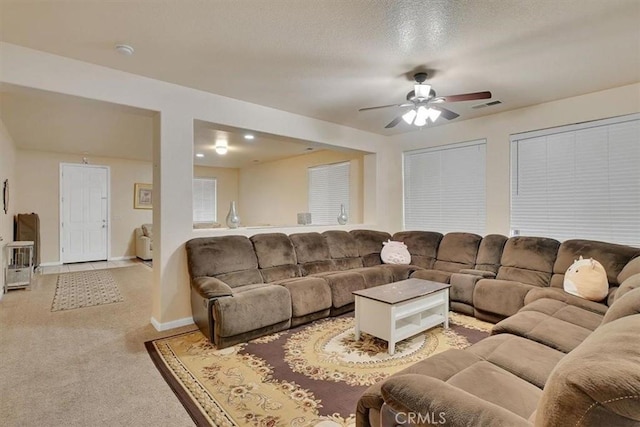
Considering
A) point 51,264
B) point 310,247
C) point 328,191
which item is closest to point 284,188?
point 328,191

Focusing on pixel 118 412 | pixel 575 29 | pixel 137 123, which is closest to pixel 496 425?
pixel 118 412

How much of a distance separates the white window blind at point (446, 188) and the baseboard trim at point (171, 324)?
12.3 feet

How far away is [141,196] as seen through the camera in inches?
318

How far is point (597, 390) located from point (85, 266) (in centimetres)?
840

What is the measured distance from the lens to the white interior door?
23.4 feet

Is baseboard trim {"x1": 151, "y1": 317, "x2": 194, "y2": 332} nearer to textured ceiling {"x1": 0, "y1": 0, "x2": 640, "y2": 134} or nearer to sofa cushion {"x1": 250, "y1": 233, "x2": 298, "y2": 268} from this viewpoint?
sofa cushion {"x1": 250, "y1": 233, "x2": 298, "y2": 268}

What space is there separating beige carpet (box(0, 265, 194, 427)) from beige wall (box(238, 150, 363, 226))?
12.8 feet

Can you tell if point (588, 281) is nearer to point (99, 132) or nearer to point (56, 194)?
point (99, 132)

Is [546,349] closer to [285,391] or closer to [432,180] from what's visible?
[285,391]

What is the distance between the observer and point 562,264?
11.3 ft

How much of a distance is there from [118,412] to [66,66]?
2.80m

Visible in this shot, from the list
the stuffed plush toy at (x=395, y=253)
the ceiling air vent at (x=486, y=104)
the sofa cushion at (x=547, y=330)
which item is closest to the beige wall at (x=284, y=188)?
the stuffed plush toy at (x=395, y=253)

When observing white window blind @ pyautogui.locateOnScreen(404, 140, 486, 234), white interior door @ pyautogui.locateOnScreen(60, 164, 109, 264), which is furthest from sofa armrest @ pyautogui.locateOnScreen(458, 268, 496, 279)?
white interior door @ pyautogui.locateOnScreen(60, 164, 109, 264)

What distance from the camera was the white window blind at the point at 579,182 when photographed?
353cm
